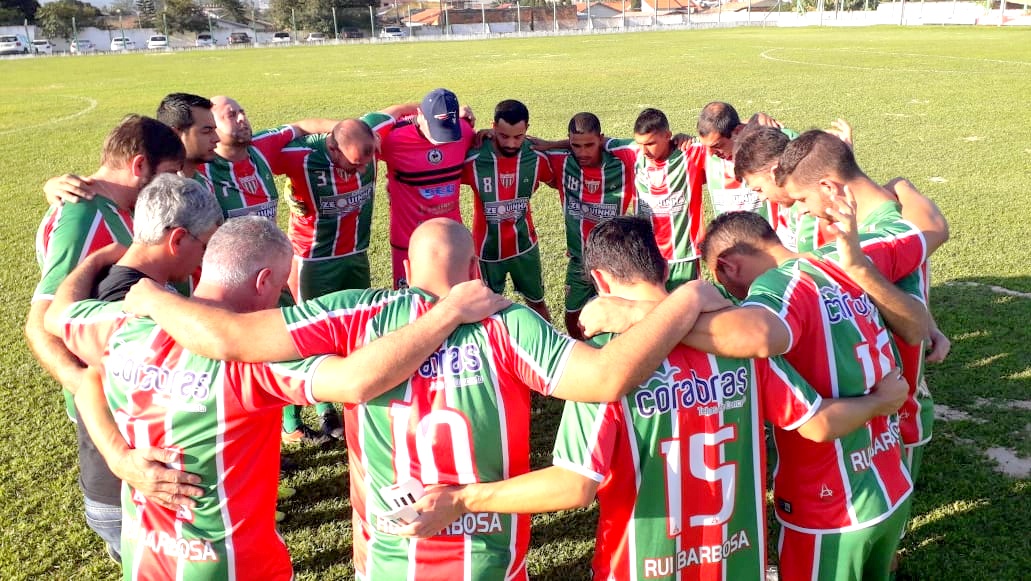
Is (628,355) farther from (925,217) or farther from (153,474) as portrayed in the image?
(925,217)

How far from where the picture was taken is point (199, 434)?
293 cm

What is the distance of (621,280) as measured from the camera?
9.62 feet

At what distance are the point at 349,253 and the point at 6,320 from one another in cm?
452

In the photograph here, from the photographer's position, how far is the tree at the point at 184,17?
83812mm

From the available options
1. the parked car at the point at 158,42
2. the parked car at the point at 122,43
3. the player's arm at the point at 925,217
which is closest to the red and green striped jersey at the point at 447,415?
the player's arm at the point at 925,217

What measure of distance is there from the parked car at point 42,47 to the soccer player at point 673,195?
76.1m

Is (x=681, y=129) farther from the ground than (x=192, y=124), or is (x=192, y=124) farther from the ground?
(x=192, y=124)

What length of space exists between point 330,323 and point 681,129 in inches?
663

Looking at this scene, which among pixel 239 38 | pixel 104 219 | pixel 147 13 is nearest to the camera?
pixel 104 219

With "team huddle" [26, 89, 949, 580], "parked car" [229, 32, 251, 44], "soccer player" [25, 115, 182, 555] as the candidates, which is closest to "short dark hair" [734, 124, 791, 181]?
"team huddle" [26, 89, 949, 580]

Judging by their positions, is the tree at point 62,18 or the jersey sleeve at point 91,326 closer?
the jersey sleeve at point 91,326

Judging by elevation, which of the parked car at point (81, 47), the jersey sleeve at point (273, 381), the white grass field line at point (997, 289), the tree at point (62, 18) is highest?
the tree at point (62, 18)

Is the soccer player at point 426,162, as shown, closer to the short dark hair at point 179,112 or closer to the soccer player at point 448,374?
the short dark hair at point 179,112

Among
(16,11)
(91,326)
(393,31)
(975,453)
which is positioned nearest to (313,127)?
(91,326)
